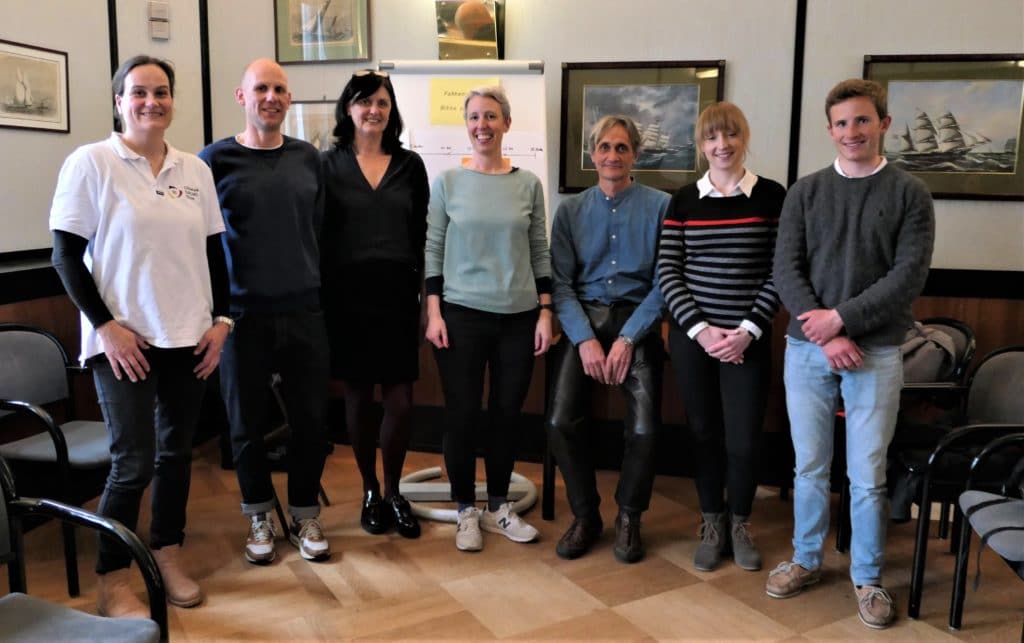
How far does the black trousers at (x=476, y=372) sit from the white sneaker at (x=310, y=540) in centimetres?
48

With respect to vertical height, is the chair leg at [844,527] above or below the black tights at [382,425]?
below

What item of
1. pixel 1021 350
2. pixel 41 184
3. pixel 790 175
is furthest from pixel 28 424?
pixel 1021 350

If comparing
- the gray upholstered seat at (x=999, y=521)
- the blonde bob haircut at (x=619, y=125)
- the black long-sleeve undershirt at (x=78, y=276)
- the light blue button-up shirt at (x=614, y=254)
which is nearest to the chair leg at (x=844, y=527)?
the gray upholstered seat at (x=999, y=521)

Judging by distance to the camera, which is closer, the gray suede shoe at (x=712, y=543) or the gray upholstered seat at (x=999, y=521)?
the gray upholstered seat at (x=999, y=521)

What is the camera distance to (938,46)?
11.1 ft

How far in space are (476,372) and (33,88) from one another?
210cm

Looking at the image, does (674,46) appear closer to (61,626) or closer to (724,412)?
(724,412)

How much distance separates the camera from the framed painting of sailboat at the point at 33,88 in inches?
120

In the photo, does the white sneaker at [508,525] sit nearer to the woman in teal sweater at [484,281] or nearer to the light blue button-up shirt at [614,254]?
the woman in teal sweater at [484,281]

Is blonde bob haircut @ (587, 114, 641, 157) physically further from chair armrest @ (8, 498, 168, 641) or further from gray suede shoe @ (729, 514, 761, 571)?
chair armrest @ (8, 498, 168, 641)

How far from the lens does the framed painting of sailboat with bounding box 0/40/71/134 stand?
3.04 metres

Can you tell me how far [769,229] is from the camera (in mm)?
2465

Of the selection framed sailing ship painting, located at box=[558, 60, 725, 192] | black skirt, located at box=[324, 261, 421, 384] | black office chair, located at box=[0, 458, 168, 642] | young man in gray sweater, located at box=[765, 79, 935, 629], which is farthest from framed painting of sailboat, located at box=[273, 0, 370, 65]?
black office chair, located at box=[0, 458, 168, 642]

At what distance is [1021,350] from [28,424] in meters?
3.53
